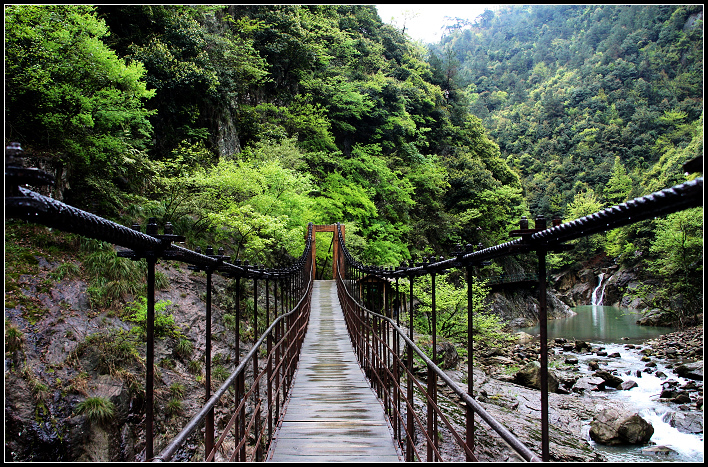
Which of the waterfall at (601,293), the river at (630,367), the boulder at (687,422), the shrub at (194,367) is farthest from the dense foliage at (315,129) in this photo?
the boulder at (687,422)

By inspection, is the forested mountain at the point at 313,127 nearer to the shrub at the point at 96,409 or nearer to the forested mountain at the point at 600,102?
the forested mountain at the point at 600,102

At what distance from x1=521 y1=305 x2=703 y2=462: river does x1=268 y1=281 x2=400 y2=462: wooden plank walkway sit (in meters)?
5.71

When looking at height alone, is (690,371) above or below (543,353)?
below

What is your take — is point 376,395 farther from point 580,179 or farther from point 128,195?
point 580,179

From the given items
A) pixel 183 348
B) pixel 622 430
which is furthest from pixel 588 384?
pixel 183 348

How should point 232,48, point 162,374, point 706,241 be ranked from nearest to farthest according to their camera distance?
point 706,241
point 162,374
point 232,48

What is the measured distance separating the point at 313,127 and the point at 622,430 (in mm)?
17649

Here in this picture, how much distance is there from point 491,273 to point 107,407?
23172mm

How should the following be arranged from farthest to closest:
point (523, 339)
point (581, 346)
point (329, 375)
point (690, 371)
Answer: point (523, 339), point (581, 346), point (690, 371), point (329, 375)

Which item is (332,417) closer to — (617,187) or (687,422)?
(687,422)

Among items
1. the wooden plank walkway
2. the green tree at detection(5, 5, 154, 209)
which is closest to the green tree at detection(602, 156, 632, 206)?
the wooden plank walkway

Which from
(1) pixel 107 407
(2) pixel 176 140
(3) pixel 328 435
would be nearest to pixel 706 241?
(3) pixel 328 435

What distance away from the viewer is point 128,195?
32.6 ft

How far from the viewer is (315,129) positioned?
21.3m
